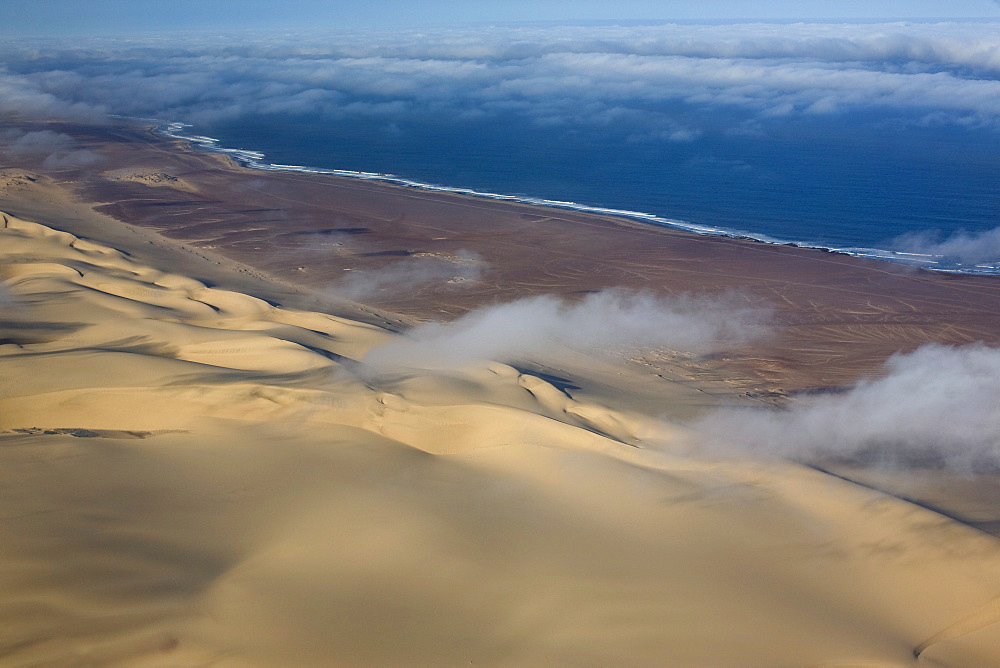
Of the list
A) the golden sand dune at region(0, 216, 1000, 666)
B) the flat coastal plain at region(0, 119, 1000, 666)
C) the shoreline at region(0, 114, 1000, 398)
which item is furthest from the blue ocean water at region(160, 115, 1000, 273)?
the golden sand dune at region(0, 216, 1000, 666)

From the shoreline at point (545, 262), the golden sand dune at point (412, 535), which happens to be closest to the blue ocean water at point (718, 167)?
the shoreline at point (545, 262)

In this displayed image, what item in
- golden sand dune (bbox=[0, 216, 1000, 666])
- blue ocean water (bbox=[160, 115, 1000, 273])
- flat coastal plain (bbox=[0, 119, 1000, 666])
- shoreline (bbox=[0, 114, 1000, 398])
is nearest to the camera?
golden sand dune (bbox=[0, 216, 1000, 666])

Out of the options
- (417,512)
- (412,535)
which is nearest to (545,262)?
(417,512)

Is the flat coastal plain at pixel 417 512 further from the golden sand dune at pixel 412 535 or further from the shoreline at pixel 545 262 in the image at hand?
the shoreline at pixel 545 262

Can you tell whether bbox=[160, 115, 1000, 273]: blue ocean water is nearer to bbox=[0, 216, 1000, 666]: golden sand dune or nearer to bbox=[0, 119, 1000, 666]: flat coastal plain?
bbox=[0, 119, 1000, 666]: flat coastal plain

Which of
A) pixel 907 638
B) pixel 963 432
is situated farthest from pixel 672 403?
pixel 907 638

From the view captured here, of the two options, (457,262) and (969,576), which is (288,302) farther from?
(969,576)

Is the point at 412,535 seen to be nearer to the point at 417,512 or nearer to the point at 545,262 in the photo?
the point at 417,512
